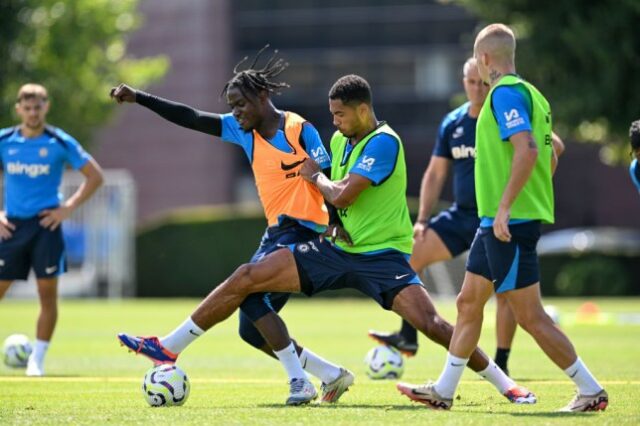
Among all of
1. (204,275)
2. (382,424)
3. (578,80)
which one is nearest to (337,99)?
(382,424)

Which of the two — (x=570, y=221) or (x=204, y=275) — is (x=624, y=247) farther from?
(x=204, y=275)

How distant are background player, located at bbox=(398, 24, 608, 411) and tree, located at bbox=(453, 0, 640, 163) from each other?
59.1ft

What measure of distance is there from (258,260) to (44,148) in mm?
4372

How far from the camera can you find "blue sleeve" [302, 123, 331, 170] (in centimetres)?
958

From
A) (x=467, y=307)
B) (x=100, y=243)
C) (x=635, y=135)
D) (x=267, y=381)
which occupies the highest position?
(x=635, y=135)

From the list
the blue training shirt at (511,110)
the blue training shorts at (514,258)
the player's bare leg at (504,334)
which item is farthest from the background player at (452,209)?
the blue training shorts at (514,258)

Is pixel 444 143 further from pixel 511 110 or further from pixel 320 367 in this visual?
pixel 511 110

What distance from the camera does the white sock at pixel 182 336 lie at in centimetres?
920

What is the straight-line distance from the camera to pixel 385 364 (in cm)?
1195

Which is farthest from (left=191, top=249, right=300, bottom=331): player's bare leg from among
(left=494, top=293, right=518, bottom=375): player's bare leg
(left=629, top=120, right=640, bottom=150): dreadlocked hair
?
(left=494, top=293, right=518, bottom=375): player's bare leg

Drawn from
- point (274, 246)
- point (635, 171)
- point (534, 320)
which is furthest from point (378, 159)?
point (635, 171)

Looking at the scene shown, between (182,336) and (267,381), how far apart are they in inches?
99.0

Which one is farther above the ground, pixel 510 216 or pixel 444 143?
pixel 444 143

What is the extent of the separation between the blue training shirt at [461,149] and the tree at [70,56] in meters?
17.9
